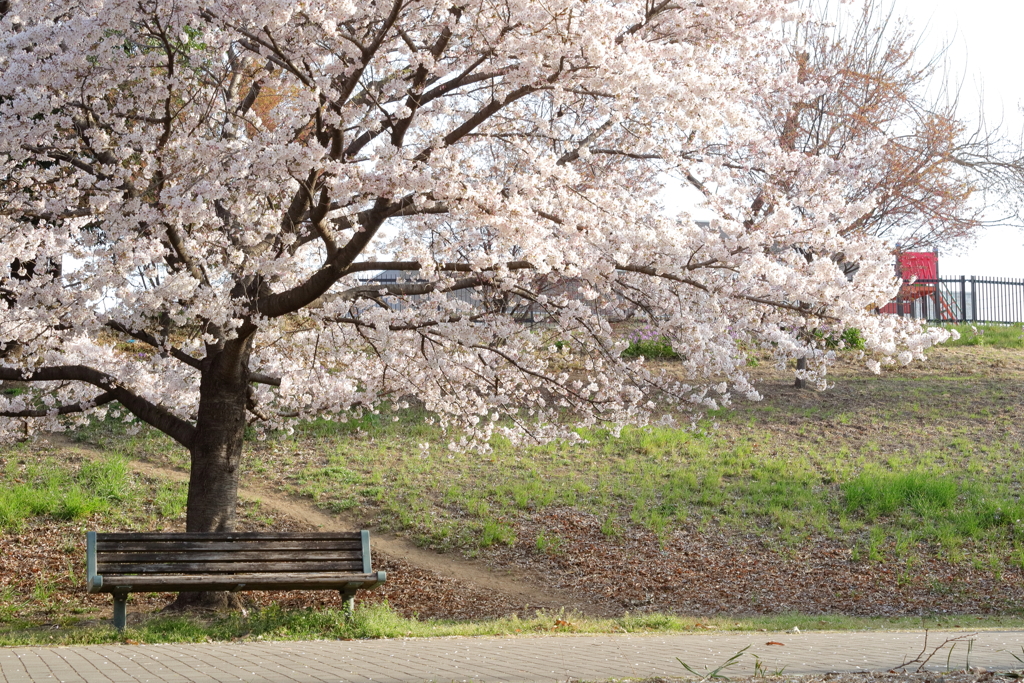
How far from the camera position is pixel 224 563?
830 cm

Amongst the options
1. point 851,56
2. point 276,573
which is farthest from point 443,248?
point 851,56

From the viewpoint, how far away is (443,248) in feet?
Answer: 26.1

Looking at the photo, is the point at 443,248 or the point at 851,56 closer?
the point at 443,248

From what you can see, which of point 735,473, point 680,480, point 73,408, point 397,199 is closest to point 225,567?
point 73,408

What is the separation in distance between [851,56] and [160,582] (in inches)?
618

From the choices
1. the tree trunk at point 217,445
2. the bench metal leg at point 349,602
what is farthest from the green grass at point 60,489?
Result: the bench metal leg at point 349,602

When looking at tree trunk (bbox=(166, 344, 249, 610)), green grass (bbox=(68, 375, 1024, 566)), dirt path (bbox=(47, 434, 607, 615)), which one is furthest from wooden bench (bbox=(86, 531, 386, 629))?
green grass (bbox=(68, 375, 1024, 566))

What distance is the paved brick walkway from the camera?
5.30m

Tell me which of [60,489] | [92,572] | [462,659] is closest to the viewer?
[462,659]

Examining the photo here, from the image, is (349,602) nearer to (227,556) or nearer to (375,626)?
(375,626)

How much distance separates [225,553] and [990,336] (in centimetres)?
2049

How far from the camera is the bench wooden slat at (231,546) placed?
26.5ft

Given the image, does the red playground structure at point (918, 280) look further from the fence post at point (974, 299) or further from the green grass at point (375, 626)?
the green grass at point (375, 626)

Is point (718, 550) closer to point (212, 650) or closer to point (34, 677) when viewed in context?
point (212, 650)
